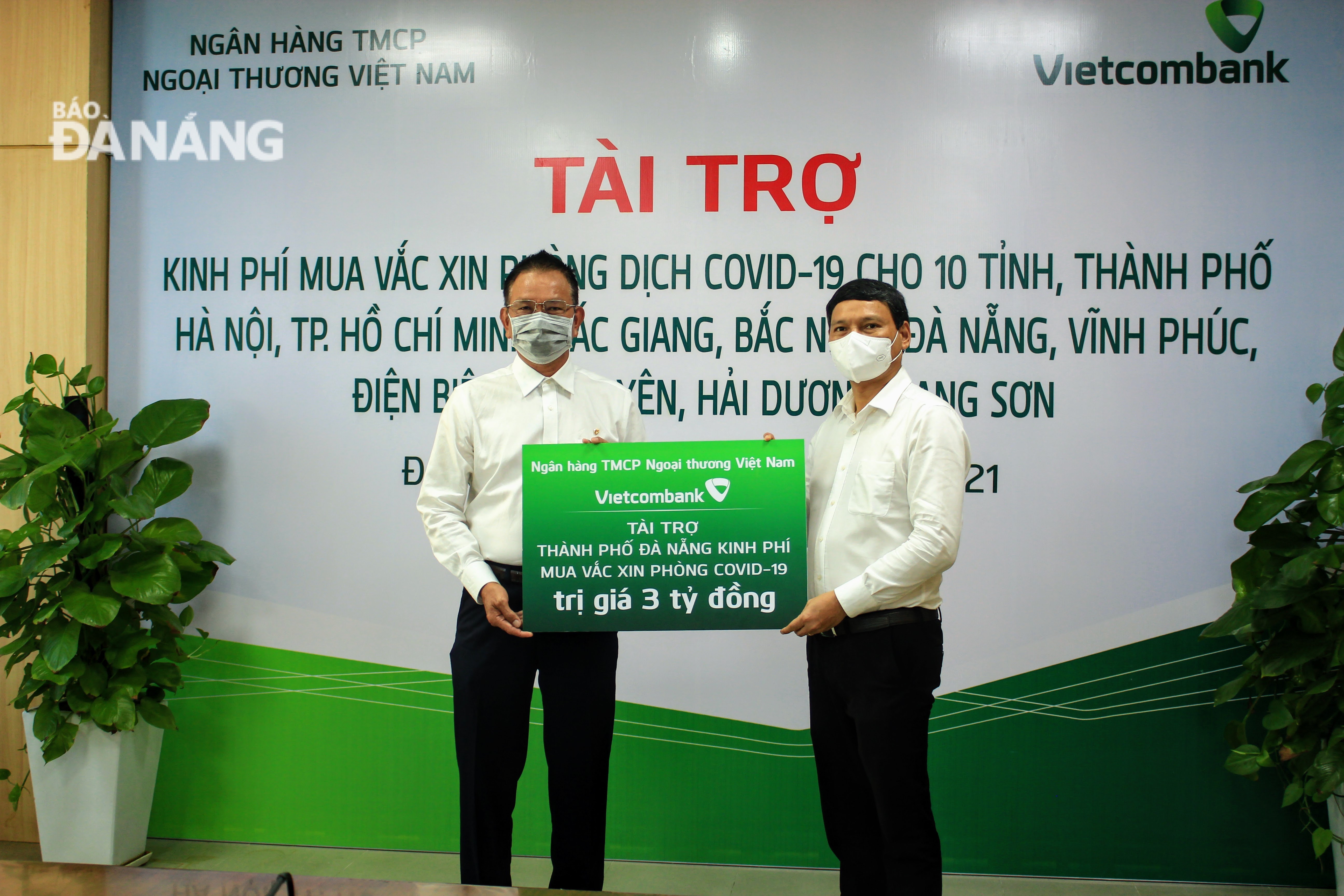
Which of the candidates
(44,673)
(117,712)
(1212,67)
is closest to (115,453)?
(44,673)

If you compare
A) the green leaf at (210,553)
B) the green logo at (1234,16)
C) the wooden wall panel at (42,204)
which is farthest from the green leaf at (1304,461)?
the wooden wall panel at (42,204)

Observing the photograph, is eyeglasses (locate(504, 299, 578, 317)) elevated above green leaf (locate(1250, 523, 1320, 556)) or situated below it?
above

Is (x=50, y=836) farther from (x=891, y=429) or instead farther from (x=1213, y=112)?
(x=1213, y=112)

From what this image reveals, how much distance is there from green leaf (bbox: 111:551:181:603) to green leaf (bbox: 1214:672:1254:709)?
10.8ft

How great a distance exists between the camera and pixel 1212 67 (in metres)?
2.82

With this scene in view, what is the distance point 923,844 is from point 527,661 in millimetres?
1072

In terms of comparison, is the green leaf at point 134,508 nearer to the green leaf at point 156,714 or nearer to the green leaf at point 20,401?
the green leaf at point 20,401

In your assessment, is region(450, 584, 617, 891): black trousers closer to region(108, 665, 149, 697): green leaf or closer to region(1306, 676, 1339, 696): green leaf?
region(108, 665, 149, 697): green leaf

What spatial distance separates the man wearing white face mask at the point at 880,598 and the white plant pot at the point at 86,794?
236 centimetres

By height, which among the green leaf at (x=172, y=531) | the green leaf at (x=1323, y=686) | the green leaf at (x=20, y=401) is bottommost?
the green leaf at (x=1323, y=686)

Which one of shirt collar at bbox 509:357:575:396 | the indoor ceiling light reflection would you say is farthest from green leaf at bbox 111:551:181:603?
the indoor ceiling light reflection

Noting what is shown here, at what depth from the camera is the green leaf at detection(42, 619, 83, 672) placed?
8.49 ft

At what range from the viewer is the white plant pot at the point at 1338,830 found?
2.49 metres

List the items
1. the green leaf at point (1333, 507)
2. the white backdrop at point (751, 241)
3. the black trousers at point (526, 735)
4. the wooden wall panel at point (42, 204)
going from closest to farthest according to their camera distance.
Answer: the black trousers at point (526, 735)
the green leaf at point (1333, 507)
the white backdrop at point (751, 241)
the wooden wall panel at point (42, 204)
